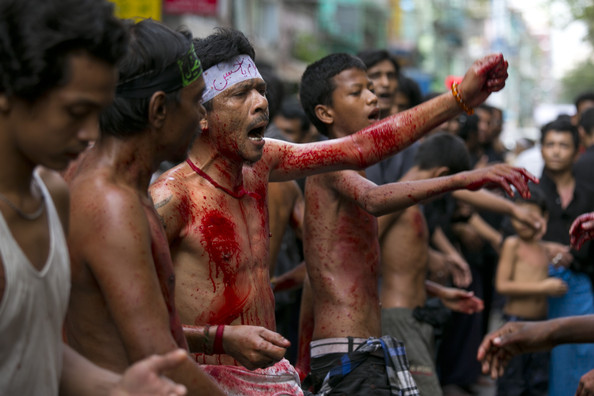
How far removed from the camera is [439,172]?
5.15 m

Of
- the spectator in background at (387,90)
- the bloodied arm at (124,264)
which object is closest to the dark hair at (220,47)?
the bloodied arm at (124,264)

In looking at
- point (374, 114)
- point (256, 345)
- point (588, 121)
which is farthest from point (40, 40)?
point (588, 121)

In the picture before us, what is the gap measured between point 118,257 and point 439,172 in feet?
10.1

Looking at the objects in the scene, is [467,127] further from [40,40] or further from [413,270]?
[40,40]

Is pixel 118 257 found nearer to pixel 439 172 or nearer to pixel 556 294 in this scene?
pixel 439 172

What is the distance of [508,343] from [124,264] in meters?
1.74

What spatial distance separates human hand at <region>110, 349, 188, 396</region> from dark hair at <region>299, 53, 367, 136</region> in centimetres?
284

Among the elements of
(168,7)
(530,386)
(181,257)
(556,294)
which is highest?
(168,7)

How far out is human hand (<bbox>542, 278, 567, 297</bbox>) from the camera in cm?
668

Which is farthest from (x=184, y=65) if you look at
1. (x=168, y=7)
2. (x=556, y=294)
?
(x=168, y=7)

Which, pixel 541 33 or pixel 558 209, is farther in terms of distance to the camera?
pixel 541 33

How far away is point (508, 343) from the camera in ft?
11.5

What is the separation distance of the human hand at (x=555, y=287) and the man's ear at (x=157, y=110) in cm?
478

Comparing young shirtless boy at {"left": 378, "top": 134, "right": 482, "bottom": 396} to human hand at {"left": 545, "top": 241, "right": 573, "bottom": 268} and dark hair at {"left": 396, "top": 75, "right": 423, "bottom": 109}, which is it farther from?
dark hair at {"left": 396, "top": 75, "right": 423, "bottom": 109}
